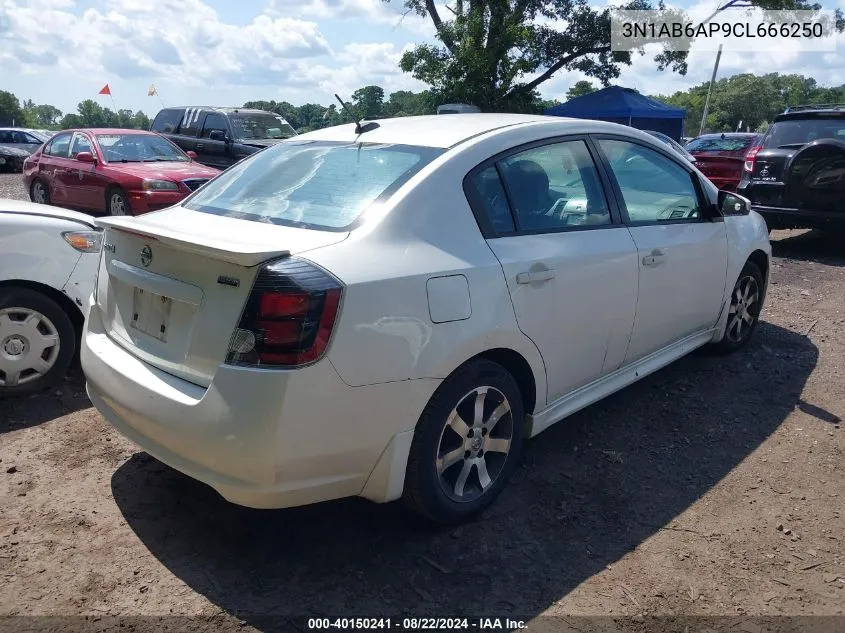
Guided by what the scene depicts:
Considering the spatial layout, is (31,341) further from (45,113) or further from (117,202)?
(45,113)

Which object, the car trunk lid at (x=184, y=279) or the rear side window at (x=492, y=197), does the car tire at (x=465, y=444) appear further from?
the car trunk lid at (x=184, y=279)

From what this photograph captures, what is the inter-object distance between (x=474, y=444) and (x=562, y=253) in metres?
0.96

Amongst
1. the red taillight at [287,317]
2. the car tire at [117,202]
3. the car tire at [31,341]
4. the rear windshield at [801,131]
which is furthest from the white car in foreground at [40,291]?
the rear windshield at [801,131]

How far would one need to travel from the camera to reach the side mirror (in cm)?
466

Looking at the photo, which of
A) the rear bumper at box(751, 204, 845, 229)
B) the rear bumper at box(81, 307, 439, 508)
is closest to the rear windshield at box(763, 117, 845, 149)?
the rear bumper at box(751, 204, 845, 229)

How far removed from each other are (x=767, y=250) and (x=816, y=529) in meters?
2.68

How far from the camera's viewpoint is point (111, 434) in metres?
3.90

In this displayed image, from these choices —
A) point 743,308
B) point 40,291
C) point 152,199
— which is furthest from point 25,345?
point 152,199

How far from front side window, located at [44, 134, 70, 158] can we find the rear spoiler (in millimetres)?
9410

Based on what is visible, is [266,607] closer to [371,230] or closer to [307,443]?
[307,443]

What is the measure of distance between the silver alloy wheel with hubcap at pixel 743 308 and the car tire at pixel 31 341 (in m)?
4.32

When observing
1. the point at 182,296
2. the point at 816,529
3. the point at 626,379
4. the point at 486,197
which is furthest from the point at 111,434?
the point at 816,529

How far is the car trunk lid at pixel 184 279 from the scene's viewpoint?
101 inches

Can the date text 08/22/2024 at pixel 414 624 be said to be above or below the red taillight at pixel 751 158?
below
